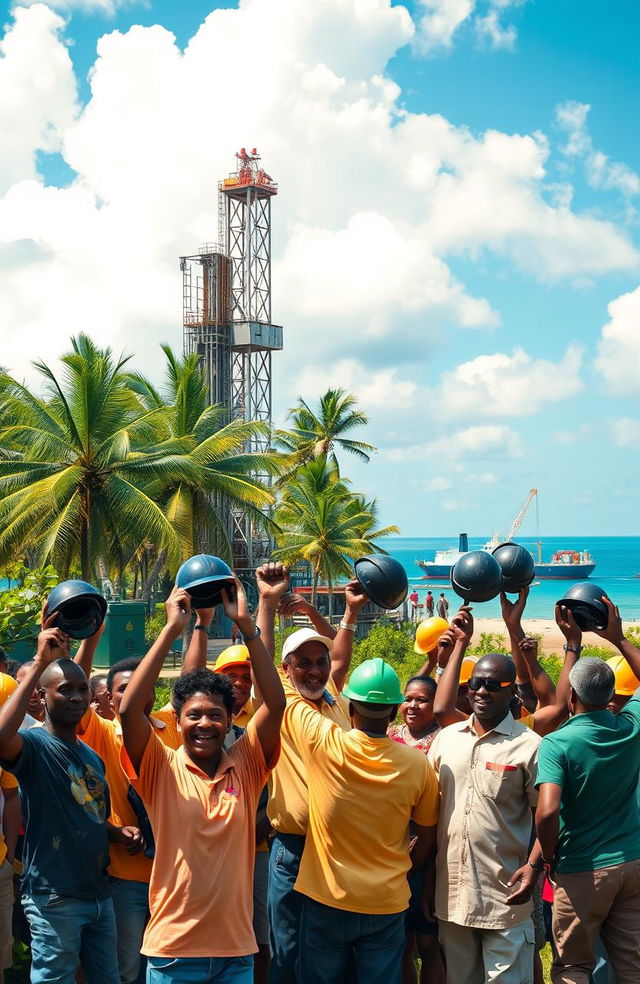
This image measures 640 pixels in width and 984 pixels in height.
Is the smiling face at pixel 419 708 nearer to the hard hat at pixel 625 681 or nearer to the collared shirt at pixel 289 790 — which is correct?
the collared shirt at pixel 289 790

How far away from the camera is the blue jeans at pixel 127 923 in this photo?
4.71 meters

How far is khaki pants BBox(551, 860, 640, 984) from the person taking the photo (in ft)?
15.5

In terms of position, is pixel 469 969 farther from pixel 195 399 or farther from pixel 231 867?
pixel 195 399

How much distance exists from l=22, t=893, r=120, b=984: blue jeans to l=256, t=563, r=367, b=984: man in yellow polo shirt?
0.78 metres

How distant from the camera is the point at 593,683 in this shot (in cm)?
473

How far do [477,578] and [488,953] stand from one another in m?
1.87

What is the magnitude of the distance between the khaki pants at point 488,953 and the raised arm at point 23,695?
2102 millimetres

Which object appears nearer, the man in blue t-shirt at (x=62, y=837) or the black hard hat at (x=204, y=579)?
the black hard hat at (x=204, y=579)

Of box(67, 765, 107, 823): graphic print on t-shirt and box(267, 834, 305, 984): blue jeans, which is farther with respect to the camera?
box(267, 834, 305, 984): blue jeans

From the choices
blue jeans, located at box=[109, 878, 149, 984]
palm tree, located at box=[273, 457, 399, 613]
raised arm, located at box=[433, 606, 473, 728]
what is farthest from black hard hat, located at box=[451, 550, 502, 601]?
palm tree, located at box=[273, 457, 399, 613]

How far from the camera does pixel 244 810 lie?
3.93 m

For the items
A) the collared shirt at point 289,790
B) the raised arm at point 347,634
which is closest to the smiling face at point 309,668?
the collared shirt at point 289,790

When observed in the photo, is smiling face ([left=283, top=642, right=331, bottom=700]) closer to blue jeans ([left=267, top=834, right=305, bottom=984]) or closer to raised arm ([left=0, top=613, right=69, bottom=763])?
blue jeans ([left=267, top=834, right=305, bottom=984])

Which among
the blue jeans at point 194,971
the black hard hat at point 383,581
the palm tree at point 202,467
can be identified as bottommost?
the blue jeans at point 194,971
